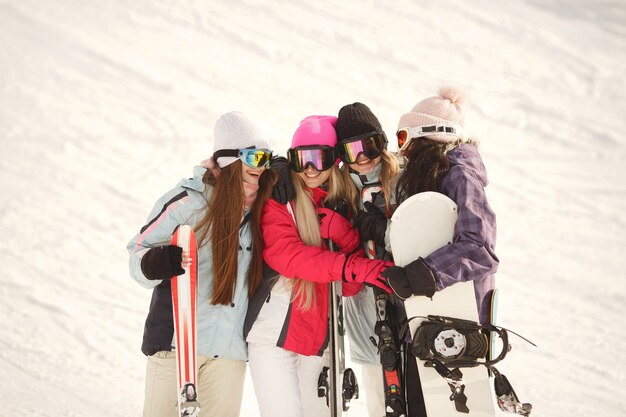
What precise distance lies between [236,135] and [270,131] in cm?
882

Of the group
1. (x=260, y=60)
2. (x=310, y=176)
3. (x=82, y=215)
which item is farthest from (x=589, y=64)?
(x=310, y=176)

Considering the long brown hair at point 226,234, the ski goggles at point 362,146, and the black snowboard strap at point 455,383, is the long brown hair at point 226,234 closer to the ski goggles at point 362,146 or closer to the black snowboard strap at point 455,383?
the ski goggles at point 362,146

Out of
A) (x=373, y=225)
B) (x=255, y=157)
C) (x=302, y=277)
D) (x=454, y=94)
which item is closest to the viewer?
(x=302, y=277)

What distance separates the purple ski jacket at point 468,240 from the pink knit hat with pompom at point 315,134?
0.66m

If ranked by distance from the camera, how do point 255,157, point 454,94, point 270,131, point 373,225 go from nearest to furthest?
point 255,157 < point 373,225 < point 454,94 < point 270,131

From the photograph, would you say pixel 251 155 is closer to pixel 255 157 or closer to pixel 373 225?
pixel 255 157

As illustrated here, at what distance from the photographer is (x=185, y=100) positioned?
1326 cm

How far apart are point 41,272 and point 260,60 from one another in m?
7.43

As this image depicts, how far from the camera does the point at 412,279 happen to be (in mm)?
3219

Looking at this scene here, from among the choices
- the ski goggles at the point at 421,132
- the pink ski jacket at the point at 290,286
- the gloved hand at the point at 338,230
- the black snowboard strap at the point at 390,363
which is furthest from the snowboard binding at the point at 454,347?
the ski goggles at the point at 421,132

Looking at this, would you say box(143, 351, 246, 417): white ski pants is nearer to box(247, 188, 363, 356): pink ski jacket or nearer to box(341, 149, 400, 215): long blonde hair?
box(247, 188, 363, 356): pink ski jacket

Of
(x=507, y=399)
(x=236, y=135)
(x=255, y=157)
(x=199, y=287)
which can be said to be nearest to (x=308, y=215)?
(x=255, y=157)

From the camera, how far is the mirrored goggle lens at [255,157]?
352 centimetres

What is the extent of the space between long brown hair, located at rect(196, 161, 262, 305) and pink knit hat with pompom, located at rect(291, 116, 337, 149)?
41cm
